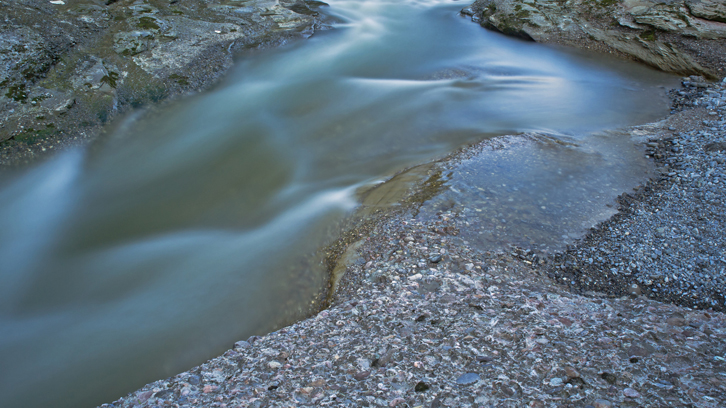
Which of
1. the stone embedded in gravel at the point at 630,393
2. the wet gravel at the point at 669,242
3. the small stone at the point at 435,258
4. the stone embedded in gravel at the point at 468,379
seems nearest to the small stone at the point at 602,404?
the stone embedded in gravel at the point at 630,393

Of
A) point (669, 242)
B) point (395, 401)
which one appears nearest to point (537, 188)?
point (669, 242)

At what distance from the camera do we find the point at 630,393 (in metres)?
2.39

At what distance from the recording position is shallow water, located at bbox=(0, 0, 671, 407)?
3.67m

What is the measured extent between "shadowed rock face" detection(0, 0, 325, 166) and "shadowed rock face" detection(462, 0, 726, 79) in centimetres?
565

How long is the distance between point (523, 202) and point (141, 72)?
6.66m

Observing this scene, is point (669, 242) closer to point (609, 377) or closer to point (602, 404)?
point (609, 377)

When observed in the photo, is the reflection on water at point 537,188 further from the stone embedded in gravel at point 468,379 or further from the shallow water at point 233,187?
the stone embedded in gravel at point 468,379

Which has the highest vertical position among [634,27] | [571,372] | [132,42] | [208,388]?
[634,27]

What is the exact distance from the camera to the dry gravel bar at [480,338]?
2.51 m

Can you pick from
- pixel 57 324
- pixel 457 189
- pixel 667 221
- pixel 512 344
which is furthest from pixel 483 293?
pixel 57 324

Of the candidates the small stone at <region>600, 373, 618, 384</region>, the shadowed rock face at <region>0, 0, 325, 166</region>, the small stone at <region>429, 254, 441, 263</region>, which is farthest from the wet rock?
the small stone at <region>600, 373, 618, 384</region>

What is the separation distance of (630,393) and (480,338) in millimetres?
923

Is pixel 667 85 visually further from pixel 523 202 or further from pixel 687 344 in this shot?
pixel 687 344

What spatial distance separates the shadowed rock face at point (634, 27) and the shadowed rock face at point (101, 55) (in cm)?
565
